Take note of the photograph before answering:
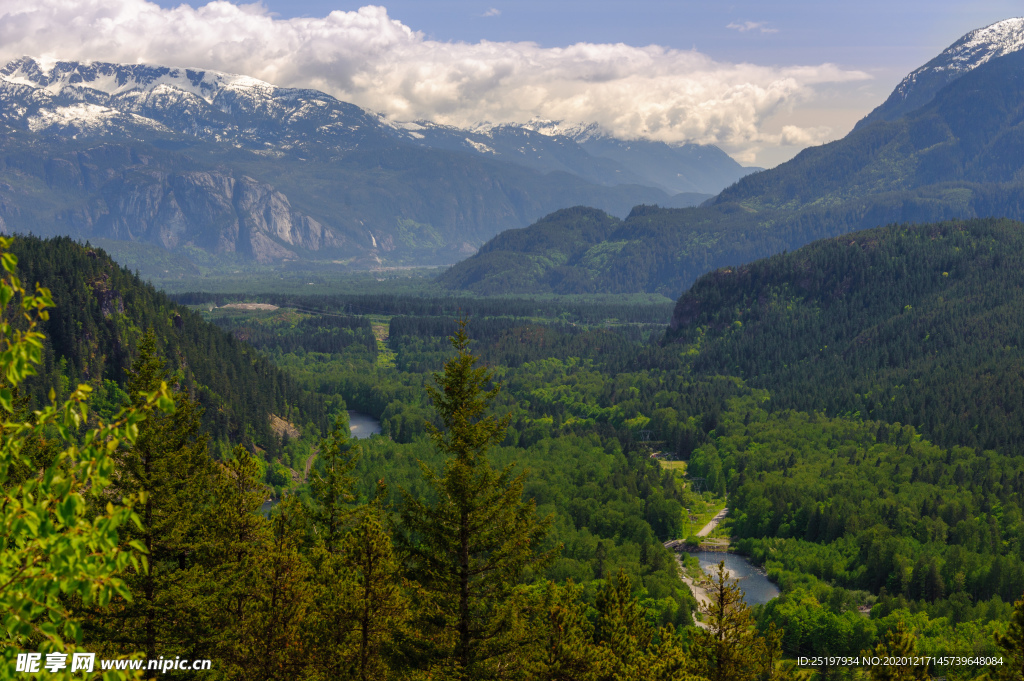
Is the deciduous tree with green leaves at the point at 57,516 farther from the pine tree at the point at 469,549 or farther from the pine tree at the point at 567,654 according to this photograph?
the pine tree at the point at 567,654

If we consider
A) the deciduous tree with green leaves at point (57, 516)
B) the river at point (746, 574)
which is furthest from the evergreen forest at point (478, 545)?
the river at point (746, 574)

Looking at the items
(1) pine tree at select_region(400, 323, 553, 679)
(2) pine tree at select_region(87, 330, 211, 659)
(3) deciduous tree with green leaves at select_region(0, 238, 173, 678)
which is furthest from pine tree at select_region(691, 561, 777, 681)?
(3) deciduous tree with green leaves at select_region(0, 238, 173, 678)

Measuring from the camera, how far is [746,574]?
138250 mm

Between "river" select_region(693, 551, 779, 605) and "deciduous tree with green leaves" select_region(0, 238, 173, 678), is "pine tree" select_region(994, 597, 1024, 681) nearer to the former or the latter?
"deciduous tree with green leaves" select_region(0, 238, 173, 678)

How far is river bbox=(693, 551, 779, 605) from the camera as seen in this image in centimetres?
12694

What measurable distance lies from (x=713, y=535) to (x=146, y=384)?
12423cm

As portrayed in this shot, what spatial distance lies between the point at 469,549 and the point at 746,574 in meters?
106

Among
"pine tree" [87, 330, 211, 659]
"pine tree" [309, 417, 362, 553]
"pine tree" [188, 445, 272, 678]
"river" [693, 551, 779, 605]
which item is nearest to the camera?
"pine tree" [87, 330, 211, 659]

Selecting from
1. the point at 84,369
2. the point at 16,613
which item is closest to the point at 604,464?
the point at 84,369

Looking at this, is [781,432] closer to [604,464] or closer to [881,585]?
[604,464]

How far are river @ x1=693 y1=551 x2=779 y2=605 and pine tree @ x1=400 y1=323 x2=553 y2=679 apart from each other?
86.7 m

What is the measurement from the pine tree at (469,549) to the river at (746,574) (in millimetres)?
86739

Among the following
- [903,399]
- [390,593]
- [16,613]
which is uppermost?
[16,613]

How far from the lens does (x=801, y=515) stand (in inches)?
5876
